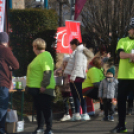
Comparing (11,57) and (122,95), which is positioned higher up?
(11,57)

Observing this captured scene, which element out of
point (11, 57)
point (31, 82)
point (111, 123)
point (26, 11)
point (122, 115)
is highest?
point (26, 11)

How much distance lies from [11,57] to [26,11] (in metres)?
3.00

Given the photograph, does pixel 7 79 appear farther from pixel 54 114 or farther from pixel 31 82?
pixel 54 114

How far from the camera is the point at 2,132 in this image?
612 cm

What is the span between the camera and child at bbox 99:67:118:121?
799 centimetres

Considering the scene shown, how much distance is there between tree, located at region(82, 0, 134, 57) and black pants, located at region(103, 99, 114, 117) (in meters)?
12.7

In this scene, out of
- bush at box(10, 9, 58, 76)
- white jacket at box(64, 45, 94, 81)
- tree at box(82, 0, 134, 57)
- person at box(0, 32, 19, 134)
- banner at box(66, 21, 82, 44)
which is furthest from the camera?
tree at box(82, 0, 134, 57)

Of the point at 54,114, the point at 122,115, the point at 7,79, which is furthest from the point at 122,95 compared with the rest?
the point at 54,114

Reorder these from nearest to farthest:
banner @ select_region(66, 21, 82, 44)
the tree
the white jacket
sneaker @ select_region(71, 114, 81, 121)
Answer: the white jacket < sneaker @ select_region(71, 114, 81, 121) < banner @ select_region(66, 21, 82, 44) < the tree

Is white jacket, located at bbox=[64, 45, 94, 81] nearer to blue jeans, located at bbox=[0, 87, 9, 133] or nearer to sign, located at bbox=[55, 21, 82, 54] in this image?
sign, located at bbox=[55, 21, 82, 54]

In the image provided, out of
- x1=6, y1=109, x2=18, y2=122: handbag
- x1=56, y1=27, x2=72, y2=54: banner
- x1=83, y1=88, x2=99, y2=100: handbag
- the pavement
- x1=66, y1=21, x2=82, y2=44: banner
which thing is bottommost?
the pavement

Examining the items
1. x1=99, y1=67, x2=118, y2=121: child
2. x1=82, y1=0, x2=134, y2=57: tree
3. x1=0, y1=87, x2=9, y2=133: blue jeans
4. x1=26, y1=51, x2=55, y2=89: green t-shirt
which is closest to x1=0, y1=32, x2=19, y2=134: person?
x1=0, y1=87, x2=9, y2=133: blue jeans

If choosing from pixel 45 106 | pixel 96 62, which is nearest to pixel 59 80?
pixel 96 62

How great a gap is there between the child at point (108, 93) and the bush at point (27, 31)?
160 cm
